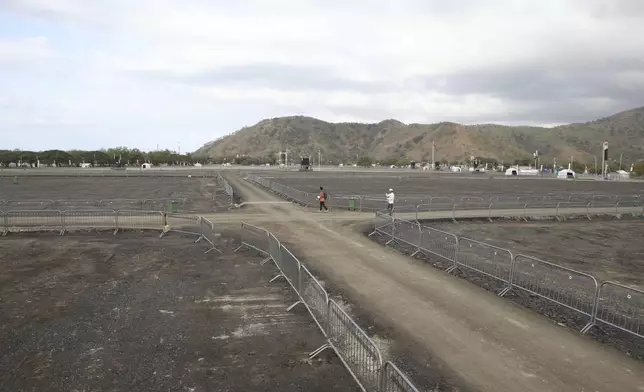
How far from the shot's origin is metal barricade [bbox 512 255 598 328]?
36.4 feet

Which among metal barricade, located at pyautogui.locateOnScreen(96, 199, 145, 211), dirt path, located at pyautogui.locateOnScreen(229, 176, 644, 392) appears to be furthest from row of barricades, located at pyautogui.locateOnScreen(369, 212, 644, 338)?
metal barricade, located at pyautogui.locateOnScreen(96, 199, 145, 211)

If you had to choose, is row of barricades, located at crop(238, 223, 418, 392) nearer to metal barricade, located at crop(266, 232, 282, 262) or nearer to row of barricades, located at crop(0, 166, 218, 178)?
metal barricade, located at crop(266, 232, 282, 262)

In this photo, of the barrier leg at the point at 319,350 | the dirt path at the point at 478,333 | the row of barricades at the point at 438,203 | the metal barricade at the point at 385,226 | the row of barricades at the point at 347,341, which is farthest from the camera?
the row of barricades at the point at 438,203

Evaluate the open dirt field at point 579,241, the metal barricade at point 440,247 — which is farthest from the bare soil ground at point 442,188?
the metal barricade at point 440,247

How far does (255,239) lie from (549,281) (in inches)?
478

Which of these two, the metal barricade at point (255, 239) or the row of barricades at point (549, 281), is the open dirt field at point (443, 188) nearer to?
the row of barricades at point (549, 281)

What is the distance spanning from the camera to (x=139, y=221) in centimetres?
2334

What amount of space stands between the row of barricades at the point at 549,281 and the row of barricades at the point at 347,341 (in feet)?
19.4

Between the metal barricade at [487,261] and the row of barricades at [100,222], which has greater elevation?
the row of barricades at [100,222]

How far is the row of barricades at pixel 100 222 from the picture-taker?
21.7 m

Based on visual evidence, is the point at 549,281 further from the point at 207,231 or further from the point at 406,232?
the point at 207,231

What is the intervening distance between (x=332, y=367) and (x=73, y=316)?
7117mm

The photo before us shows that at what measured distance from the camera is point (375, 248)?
58.8 feet

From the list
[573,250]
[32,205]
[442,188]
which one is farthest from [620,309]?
[442,188]
